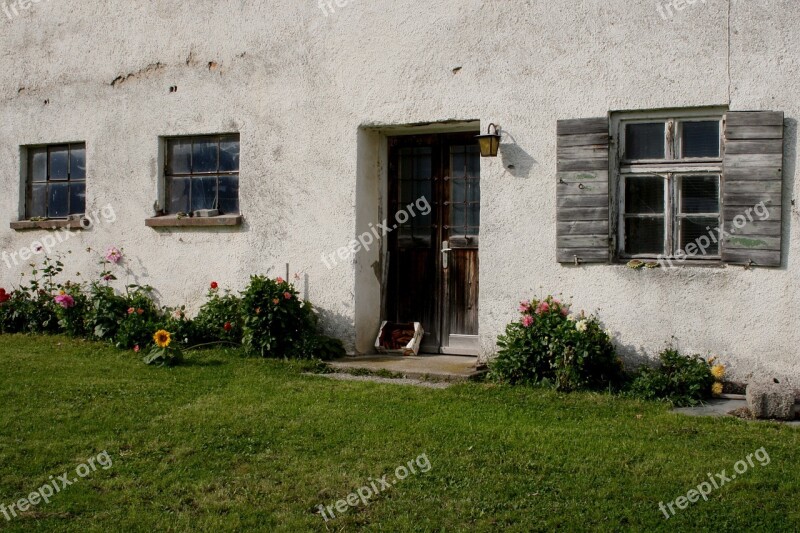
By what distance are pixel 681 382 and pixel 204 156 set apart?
554 cm

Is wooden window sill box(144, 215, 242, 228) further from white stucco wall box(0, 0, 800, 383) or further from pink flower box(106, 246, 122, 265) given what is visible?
pink flower box(106, 246, 122, 265)

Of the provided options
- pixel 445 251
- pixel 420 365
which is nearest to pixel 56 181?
pixel 445 251

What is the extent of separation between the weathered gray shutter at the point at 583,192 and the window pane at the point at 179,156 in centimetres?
426

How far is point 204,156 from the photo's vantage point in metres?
8.93

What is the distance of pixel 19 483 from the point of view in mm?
4523

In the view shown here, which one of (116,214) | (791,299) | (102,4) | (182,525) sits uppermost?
(102,4)

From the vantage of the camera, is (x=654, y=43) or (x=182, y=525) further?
(x=654, y=43)

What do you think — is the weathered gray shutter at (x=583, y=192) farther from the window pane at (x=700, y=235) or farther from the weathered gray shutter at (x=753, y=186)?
the weathered gray shutter at (x=753, y=186)

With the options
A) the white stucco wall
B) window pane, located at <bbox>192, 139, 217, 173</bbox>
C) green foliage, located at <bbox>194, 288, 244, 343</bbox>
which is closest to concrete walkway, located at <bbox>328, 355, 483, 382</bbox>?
the white stucco wall

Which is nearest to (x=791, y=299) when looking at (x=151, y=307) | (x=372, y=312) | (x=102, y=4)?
(x=372, y=312)

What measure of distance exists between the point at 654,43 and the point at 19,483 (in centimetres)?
576

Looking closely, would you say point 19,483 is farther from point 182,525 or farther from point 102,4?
point 102,4

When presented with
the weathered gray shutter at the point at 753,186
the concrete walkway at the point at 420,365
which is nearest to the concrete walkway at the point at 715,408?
the weathered gray shutter at the point at 753,186

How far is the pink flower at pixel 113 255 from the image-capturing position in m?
9.11
